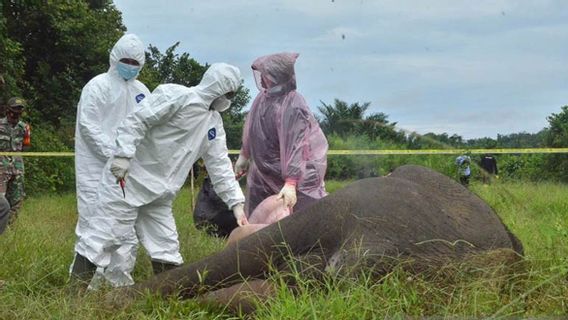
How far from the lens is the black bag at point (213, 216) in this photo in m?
7.44

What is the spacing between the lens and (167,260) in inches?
202

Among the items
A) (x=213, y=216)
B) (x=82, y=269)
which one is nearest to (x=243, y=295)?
(x=82, y=269)

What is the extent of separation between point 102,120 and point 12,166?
3.49m

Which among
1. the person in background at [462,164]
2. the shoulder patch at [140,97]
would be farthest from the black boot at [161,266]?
the person in background at [462,164]

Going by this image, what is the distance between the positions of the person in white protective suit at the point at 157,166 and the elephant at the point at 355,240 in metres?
0.94

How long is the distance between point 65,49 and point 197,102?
18252mm

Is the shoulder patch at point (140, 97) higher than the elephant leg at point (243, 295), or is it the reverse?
the shoulder patch at point (140, 97)

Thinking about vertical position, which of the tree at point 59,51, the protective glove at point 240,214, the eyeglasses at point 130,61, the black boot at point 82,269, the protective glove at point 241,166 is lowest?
the black boot at point 82,269

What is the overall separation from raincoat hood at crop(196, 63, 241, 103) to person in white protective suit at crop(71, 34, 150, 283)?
63 centimetres

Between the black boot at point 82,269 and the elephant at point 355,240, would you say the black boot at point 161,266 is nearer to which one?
the black boot at point 82,269

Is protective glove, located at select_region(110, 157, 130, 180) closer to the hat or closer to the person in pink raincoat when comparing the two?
the person in pink raincoat

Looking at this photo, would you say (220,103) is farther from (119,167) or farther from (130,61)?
(130,61)

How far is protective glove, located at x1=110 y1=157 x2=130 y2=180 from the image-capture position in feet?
15.4

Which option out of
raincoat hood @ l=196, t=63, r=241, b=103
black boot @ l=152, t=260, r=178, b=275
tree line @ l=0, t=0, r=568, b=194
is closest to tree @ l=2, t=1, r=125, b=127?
tree line @ l=0, t=0, r=568, b=194
